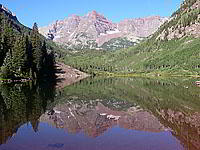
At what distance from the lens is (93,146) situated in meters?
27.6

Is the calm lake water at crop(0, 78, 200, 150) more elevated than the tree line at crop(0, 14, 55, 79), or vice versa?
the tree line at crop(0, 14, 55, 79)

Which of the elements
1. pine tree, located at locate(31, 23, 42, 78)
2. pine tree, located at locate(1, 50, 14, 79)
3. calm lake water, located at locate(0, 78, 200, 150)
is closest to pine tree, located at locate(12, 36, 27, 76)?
pine tree, located at locate(1, 50, 14, 79)

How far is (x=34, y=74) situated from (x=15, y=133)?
108575 millimetres

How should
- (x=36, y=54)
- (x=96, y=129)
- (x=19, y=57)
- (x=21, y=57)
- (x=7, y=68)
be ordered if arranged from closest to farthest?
(x=96, y=129) < (x=7, y=68) < (x=19, y=57) < (x=21, y=57) < (x=36, y=54)

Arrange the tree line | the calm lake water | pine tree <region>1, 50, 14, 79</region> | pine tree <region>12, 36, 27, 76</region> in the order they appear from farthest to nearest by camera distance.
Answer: pine tree <region>12, 36, 27, 76</region> < the tree line < pine tree <region>1, 50, 14, 79</region> < the calm lake water

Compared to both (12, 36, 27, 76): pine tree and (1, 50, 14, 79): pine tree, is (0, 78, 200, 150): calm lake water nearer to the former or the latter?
(1, 50, 14, 79): pine tree

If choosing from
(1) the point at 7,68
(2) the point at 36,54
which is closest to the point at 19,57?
(1) the point at 7,68

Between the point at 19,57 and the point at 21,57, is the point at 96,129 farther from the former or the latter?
the point at 21,57

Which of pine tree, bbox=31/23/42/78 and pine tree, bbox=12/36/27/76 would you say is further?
pine tree, bbox=31/23/42/78

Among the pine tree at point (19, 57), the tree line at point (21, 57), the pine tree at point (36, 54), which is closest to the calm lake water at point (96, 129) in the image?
the tree line at point (21, 57)

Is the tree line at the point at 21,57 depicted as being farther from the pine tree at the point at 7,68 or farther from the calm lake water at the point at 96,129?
the calm lake water at the point at 96,129

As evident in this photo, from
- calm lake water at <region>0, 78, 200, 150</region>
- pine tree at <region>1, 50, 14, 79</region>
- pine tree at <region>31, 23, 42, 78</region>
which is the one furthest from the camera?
pine tree at <region>31, 23, 42, 78</region>

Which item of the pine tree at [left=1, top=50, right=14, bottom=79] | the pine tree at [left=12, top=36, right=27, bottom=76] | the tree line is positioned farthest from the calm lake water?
the pine tree at [left=12, top=36, right=27, bottom=76]

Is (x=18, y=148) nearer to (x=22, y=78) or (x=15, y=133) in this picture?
(x=15, y=133)
